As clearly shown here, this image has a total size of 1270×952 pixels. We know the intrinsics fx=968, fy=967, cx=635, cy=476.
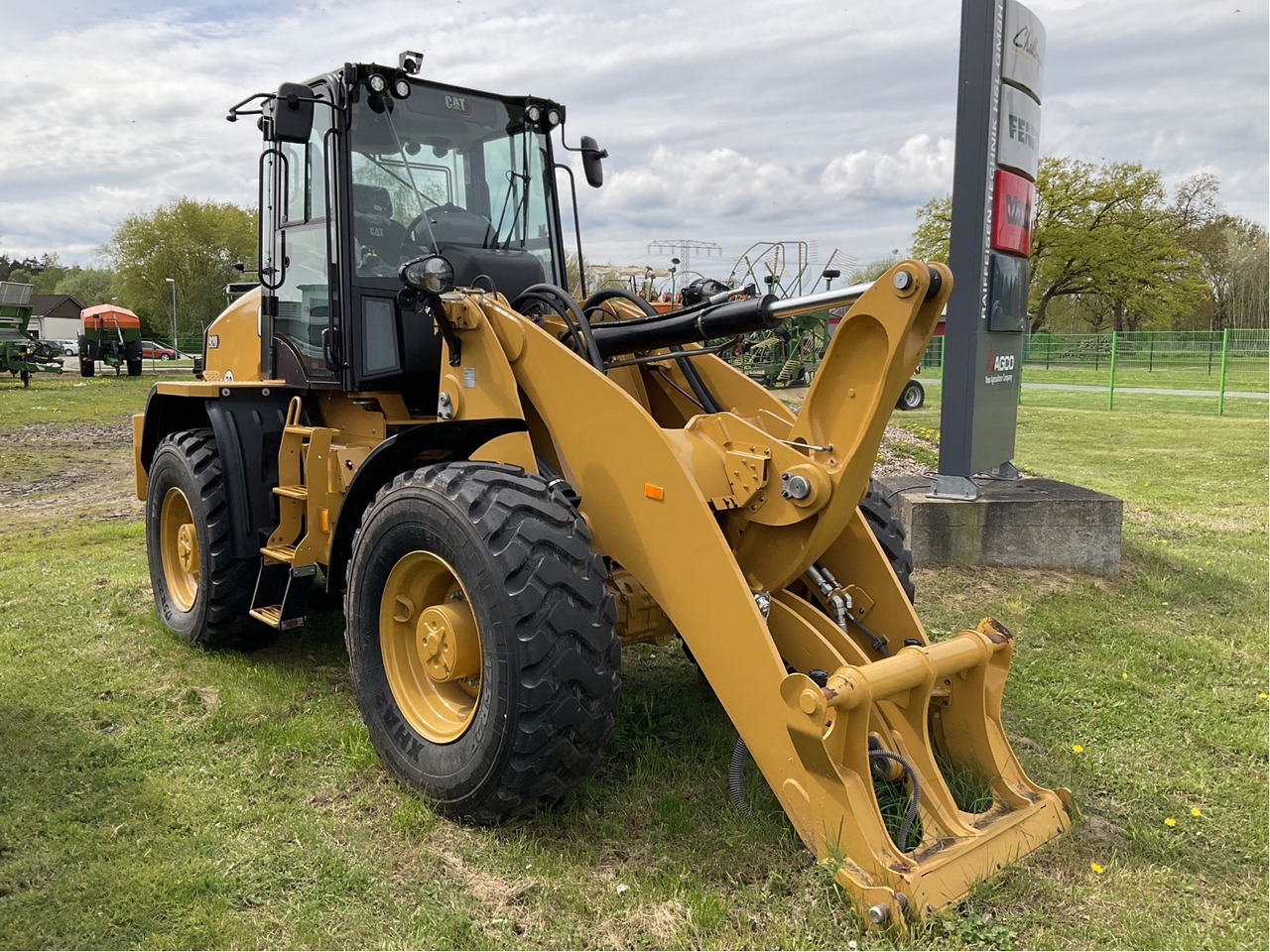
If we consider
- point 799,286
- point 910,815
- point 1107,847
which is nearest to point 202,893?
point 910,815

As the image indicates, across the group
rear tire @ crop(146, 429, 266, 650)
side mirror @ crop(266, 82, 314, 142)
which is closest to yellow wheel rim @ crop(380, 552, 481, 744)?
rear tire @ crop(146, 429, 266, 650)

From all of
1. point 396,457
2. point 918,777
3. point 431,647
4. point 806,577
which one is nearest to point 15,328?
point 396,457

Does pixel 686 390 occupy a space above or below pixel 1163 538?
above

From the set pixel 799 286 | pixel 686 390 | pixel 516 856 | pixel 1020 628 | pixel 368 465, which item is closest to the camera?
pixel 516 856

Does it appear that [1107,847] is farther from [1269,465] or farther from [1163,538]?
[1269,465]

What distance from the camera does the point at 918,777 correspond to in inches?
123

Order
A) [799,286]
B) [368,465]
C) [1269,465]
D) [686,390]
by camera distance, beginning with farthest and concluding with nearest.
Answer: [799,286] → [1269,465] → [686,390] → [368,465]

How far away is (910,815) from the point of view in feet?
9.94

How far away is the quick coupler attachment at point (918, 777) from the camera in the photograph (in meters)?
2.84

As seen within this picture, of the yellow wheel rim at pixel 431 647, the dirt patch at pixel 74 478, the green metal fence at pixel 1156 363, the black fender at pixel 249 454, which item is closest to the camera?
the yellow wheel rim at pixel 431 647

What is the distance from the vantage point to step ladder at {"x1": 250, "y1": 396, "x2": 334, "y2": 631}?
4730 mm

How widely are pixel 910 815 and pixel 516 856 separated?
131 cm

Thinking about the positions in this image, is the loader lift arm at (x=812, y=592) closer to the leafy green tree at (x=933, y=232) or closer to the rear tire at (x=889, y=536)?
the rear tire at (x=889, y=536)

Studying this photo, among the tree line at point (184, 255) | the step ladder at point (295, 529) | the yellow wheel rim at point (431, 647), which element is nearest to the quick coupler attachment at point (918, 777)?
the yellow wheel rim at point (431, 647)
